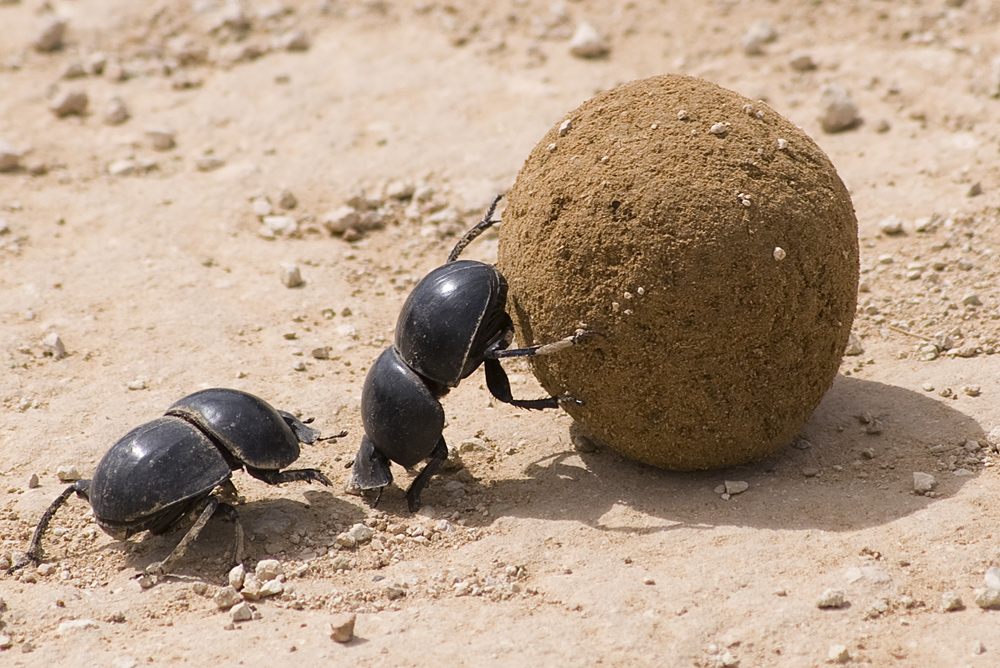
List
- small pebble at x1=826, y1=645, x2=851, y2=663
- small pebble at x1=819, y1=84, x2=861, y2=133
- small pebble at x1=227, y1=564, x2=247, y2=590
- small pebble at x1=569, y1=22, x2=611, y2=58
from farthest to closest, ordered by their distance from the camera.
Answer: small pebble at x1=569, y1=22, x2=611, y2=58
small pebble at x1=819, y1=84, x2=861, y2=133
small pebble at x1=227, y1=564, x2=247, y2=590
small pebble at x1=826, y1=645, x2=851, y2=663

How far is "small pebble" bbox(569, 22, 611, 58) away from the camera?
9.16 m

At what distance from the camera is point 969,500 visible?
13.6ft

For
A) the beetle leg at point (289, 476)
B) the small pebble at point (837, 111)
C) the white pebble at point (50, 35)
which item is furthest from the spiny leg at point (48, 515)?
the white pebble at point (50, 35)

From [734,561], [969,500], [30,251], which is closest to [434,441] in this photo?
[734,561]

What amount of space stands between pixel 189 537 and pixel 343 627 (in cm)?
95

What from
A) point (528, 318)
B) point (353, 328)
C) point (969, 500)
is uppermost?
point (528, 318)

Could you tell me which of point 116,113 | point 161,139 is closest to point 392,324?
point 161,139

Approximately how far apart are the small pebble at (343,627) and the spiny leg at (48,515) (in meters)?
1.38

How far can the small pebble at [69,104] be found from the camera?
9008 millimetres

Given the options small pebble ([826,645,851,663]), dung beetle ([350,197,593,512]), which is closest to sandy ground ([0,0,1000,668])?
small pebble ([826,645,851,663])

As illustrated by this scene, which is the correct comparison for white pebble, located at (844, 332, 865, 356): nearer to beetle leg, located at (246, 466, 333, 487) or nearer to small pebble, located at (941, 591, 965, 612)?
small pebble, located at (941, 591, 965, 612)

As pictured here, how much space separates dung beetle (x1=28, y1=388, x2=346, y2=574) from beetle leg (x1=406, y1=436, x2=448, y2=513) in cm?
39

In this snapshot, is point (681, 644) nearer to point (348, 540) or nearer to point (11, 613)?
point (348, 540)

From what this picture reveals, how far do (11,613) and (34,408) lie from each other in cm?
175
